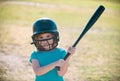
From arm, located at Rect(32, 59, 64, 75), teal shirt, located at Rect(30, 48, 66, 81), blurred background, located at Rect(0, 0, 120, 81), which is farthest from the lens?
blurred background, located at Rect(0, 0, 120, 81)

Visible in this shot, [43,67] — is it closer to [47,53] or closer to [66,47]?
[47,53]

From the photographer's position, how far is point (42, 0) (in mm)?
25859

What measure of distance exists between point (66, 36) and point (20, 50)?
335 cm

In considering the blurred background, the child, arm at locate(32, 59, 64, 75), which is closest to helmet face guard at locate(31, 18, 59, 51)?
the child

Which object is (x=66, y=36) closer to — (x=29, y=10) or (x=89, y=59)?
(x=89, y=59)

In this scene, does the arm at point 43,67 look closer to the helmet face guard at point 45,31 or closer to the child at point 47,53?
the child at point 47,53

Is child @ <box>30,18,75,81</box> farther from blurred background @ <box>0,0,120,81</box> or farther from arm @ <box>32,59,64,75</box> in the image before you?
blurred background @ <box>0,0,120,81</box>

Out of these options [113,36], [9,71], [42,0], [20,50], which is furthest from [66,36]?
[42,0]

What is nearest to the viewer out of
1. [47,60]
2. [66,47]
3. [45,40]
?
[45,40]

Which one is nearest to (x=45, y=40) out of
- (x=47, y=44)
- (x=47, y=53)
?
(x=47, y=44)

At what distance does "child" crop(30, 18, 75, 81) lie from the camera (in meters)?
3.64

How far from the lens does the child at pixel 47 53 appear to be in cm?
364

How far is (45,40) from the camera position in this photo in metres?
3.62

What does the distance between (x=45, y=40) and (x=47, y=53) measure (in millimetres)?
266
